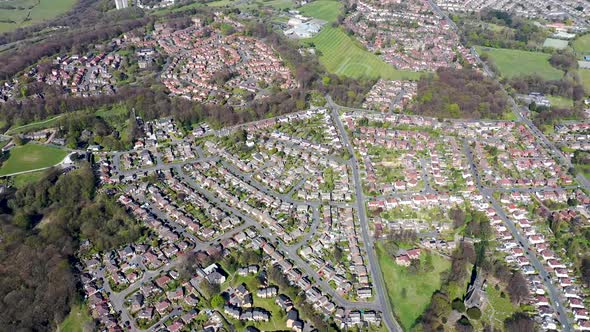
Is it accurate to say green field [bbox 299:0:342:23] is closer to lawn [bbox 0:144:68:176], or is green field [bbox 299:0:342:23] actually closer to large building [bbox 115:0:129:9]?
large building [bbox 115:0:129:9]

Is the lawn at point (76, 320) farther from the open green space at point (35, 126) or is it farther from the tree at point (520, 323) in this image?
the open green space at point (35, 126)

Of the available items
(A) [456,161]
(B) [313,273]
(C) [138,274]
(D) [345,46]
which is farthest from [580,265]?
(D) [345,46]

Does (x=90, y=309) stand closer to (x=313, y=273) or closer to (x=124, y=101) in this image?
(x=313, y=273)

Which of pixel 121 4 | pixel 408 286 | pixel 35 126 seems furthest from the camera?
pixel 121 4

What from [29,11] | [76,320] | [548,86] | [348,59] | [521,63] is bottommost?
[76,320]

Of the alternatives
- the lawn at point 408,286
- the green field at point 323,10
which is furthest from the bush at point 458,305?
the green field at point 323,10

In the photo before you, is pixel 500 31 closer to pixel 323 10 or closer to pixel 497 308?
pixel 323 10

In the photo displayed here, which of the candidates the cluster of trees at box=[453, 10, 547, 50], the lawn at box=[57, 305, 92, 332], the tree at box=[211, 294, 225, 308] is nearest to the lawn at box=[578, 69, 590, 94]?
the cluster of trees at box=[453, 10, 547, 50]

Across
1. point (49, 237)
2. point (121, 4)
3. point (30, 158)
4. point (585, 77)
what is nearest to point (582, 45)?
point (585, 77)
